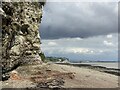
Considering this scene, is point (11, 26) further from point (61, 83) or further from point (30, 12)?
point (61, 83)

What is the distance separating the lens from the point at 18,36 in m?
53.5

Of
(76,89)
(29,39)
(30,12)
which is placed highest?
(30,12)

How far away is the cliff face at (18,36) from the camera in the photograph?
5247 cm

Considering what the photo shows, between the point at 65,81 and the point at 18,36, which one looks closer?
the point at 65,81

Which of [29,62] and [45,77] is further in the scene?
[29,62]

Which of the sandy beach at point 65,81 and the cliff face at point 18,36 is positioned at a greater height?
the cliff face at point 18,36

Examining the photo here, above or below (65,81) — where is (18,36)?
above

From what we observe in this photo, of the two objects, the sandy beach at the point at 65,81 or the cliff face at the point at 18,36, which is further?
the cliff face at the point at 18,36

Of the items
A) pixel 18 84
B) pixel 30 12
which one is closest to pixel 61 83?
pixel 18 84

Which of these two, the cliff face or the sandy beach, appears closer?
the sandy beach

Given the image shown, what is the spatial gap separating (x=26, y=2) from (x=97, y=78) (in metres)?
14.1

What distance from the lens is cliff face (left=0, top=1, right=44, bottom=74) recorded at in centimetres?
5247

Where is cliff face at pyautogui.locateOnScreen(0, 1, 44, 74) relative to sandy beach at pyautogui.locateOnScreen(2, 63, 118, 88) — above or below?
above

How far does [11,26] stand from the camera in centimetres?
5256
